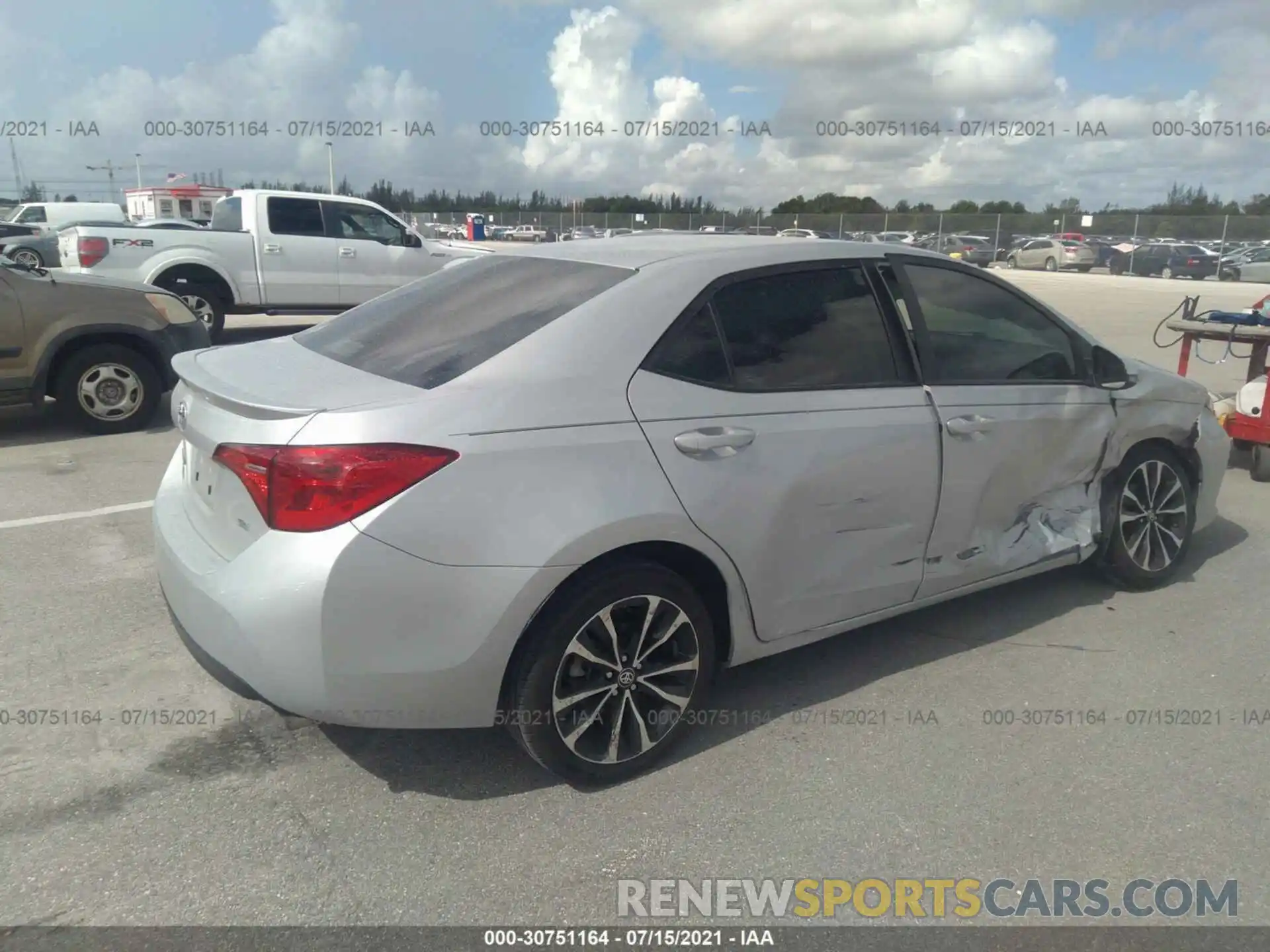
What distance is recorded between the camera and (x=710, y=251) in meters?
3.54

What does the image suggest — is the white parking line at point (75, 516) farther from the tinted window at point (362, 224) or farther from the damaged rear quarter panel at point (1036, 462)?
the tinted window at point (362, 224)

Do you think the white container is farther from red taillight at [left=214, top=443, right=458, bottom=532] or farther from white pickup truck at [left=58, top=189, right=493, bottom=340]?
white pickup truck at [left=58, top=189, right=493, bottom=340]

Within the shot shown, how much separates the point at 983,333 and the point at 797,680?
1667 mm

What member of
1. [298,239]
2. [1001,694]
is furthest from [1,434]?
[1001,694]

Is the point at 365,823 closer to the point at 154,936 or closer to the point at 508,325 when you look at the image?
the point at 154,936

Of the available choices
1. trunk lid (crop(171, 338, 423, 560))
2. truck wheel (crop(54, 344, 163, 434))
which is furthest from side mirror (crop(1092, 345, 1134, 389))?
truck wheel (crop(54, 344, 163, 434))

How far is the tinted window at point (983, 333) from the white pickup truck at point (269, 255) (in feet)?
27.9

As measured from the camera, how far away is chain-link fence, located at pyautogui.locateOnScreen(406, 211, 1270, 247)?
3953cm

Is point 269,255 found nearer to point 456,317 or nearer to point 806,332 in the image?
point 456,317

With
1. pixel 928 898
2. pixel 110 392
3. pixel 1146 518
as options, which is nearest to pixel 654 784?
pixel 928 898

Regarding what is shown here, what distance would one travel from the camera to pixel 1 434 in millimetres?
7609

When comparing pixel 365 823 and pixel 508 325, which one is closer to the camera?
pixel 365 823

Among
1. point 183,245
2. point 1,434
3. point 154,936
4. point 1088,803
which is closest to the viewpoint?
point 154,936

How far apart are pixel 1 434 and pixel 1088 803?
7906 millimetres
